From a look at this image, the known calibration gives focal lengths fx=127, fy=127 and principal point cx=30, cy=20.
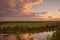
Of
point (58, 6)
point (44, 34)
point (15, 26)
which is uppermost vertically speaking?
point (58, 6)

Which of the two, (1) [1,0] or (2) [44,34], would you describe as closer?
(2) [44,34]

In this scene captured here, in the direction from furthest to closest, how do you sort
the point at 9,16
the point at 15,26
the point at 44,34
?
the point at 9,16, the point at 44,34, the point at 15,26

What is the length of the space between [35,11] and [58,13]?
0.52 meters

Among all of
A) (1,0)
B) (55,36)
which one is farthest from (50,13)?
(55,36)

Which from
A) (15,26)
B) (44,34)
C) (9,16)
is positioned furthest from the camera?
(9,16)

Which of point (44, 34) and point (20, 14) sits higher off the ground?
point (20, 14)

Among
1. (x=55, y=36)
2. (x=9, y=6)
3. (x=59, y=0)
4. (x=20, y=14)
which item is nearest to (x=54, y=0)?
(x=59, y=0)

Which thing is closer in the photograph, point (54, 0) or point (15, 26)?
point (15, 26)

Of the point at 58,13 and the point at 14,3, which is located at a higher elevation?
the point at 14,3

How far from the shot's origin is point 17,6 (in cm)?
286

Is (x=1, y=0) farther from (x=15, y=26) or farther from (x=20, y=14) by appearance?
(x=15, y=26)

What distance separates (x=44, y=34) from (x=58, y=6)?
0.74 metres

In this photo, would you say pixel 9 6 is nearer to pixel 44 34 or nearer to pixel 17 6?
pixel 17 6

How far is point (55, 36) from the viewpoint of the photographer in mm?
1517
